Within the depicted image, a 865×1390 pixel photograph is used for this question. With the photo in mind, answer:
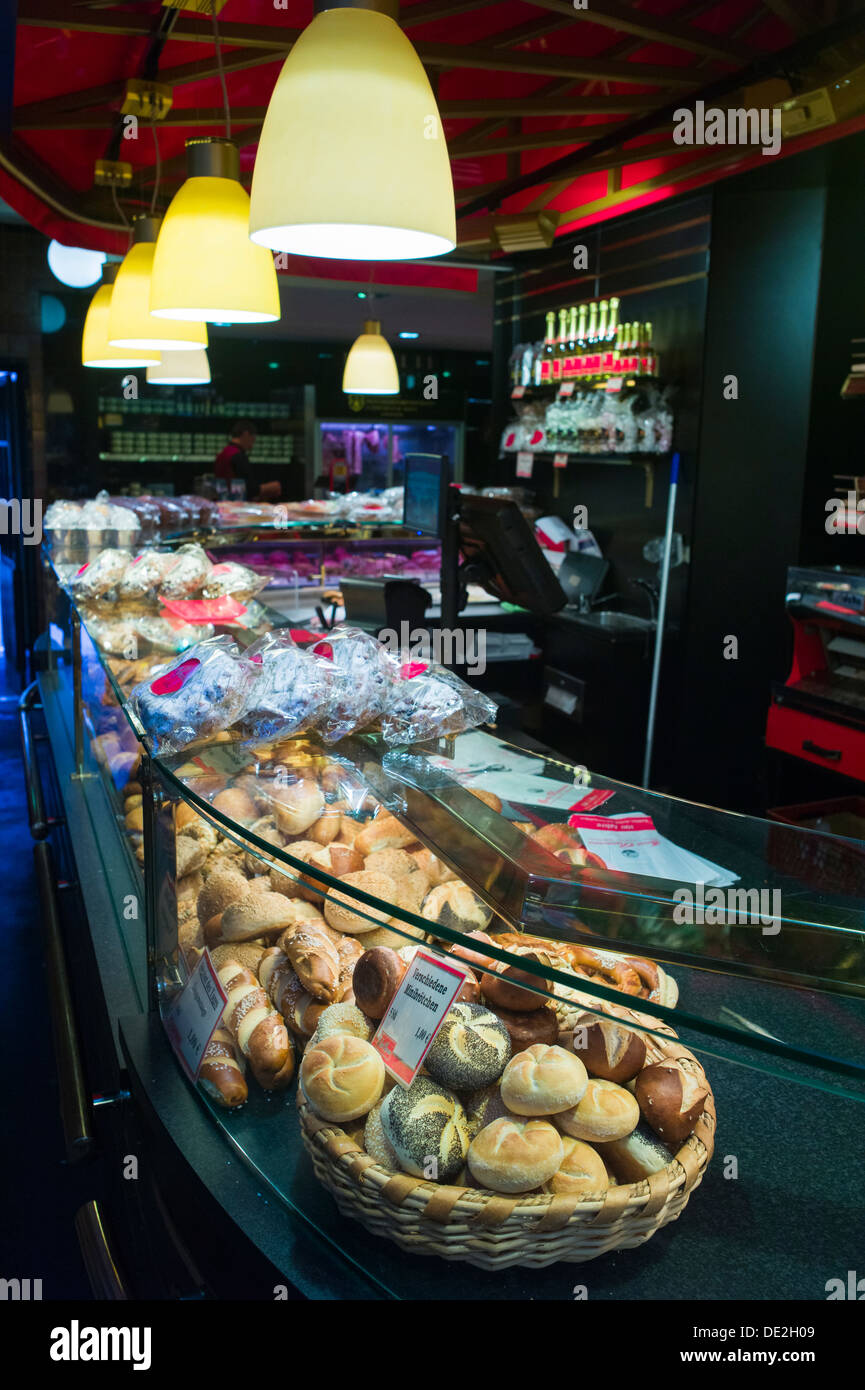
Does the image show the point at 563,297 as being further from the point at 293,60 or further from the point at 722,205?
the point at 293,60

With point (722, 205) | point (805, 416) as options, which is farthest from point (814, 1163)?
point (722, 205)

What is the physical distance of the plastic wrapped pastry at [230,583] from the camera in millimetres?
3357

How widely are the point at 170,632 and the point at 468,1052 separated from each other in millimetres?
2131

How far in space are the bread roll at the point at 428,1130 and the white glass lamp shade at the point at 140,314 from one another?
2.32 metres

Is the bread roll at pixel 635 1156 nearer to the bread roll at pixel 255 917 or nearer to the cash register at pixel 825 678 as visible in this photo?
the bread roll at pixel 255 917

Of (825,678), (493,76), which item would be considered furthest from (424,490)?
(493,76)

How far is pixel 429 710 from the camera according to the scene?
1.76 m

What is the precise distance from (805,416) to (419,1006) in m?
4.34

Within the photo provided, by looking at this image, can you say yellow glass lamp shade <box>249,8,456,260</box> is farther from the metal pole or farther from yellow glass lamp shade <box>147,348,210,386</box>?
the metal pole

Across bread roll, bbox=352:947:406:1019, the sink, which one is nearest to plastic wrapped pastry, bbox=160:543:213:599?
bread roll, bbox=352:947:406:1019

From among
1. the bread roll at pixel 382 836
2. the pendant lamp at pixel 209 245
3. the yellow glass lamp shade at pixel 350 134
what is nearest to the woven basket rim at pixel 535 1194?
the bread roll at pixel 382 836

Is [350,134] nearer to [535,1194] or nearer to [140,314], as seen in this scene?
[535,1194]

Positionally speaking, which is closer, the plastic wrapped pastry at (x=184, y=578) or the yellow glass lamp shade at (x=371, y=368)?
the plastic wrapped pastry at (x=184, y=578)

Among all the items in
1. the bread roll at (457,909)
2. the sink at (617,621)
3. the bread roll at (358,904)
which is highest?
the bread roll at (457,909)
